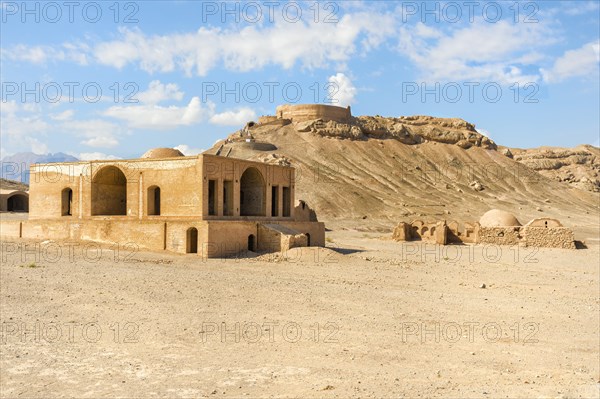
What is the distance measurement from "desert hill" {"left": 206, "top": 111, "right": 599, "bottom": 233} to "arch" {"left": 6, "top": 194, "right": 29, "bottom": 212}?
17819 millimetres

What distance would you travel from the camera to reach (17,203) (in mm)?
47844

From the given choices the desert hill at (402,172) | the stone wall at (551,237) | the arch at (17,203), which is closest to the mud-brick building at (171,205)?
the stone wall at (551,237)

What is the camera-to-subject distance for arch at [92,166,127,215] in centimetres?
2558

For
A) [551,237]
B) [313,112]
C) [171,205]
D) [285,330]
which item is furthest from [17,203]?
[285,330]

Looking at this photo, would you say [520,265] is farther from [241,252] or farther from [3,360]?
[3,360]

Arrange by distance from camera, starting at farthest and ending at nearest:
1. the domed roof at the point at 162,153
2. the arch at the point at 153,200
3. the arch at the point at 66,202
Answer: the domed roof at the point at 162,153
the arch at the point at 66,202
the arch at the point at 153,200

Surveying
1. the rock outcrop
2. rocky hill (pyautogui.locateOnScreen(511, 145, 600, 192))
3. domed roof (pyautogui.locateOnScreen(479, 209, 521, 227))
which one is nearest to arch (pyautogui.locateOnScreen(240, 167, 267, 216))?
domed roof (pyautogui.locateOnScreen(479, 209, 521, 227))

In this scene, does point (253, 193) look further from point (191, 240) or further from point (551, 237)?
point (551, 237)

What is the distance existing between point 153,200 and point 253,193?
4.95 m

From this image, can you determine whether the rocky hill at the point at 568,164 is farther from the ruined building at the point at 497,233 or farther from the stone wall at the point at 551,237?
the stone wall at the point at 551,237

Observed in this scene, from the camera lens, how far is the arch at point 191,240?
2152 centimetres

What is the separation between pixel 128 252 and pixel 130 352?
1293 cm

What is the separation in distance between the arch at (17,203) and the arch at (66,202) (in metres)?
23.7

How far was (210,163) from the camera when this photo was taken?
22.5m
